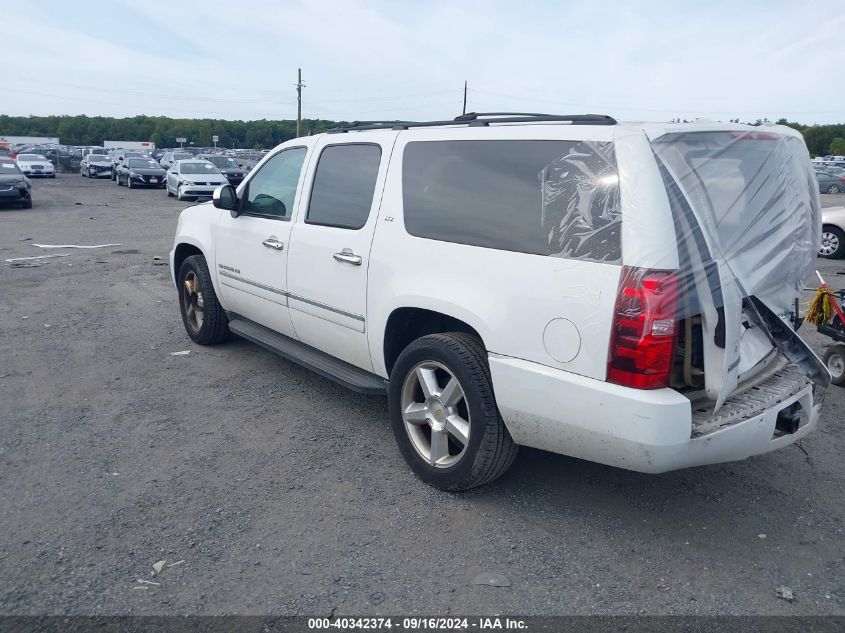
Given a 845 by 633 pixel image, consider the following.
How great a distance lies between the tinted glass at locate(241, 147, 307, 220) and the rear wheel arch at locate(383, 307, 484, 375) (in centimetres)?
138

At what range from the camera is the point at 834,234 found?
12.2 meters

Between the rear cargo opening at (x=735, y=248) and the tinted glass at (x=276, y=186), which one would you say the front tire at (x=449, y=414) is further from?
the tinted glass at (x=276, y=186)

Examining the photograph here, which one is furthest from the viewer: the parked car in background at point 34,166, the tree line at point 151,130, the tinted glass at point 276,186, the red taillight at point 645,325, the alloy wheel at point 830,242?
the tree line at point 151,130

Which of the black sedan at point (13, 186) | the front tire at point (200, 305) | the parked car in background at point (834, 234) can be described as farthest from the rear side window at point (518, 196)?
the black sedan at point (13, 186)

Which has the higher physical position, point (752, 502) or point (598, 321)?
point (598, 321)

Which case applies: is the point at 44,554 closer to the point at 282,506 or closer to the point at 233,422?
the point at 282,506

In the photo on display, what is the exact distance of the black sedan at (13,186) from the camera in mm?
18844

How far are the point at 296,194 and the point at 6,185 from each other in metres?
17.8

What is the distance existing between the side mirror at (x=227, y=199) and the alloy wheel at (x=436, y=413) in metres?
2.38

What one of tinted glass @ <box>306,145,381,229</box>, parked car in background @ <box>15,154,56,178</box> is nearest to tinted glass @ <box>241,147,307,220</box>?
tinted glass @ <box>306,145,381,229</box>

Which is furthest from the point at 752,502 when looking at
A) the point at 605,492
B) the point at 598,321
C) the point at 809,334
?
the point at 809,334

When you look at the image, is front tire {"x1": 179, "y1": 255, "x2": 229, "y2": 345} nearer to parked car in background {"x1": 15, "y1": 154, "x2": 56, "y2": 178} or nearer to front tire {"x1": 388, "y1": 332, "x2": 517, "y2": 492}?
front tire {"x1": 388, "y1": 332, "x2": 517, "y2": 492}

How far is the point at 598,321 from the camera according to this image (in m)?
2.88

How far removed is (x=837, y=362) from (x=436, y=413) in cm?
358
